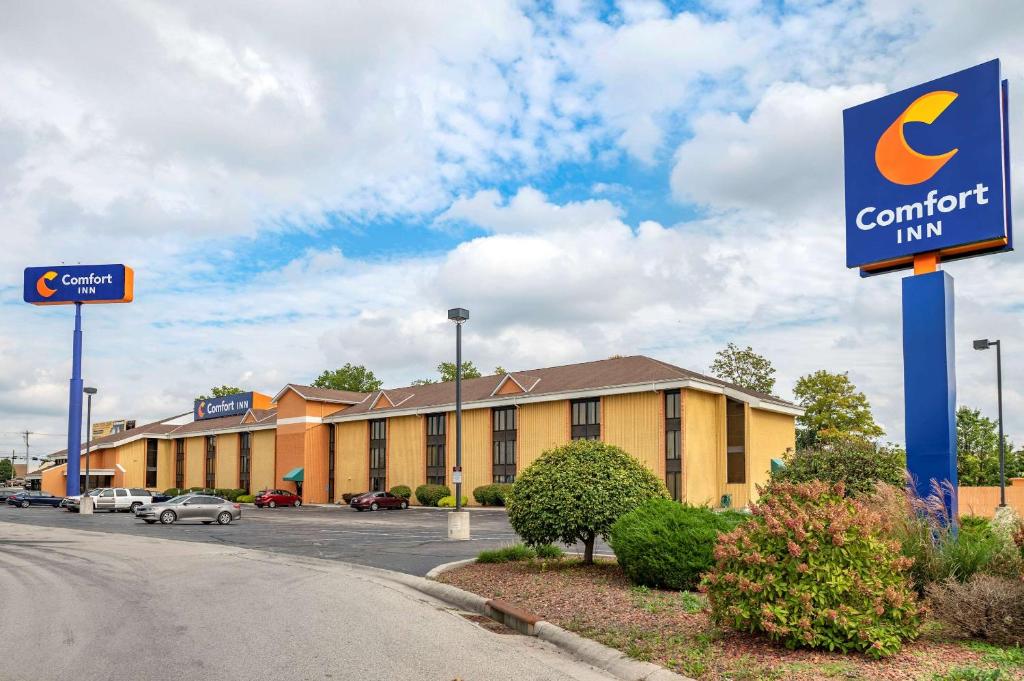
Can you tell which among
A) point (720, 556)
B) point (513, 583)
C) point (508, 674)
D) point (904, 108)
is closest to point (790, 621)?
point (720, 556)

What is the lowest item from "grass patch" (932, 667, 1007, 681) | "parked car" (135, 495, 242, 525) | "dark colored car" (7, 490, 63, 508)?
"dark colored car" (7, 490, 63, 508)

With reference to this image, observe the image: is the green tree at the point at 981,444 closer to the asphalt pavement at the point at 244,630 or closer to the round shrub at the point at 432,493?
the round shrub at the point at 432,493

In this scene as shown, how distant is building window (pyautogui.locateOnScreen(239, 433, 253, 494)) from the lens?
259 ft

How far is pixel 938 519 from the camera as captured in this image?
9.83 meters

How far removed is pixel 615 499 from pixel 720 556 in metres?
5.74

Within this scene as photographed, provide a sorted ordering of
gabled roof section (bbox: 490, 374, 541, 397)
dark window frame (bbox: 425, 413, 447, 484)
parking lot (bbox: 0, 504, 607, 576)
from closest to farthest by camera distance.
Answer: parking lot (bbox: 0, 504, 607, 576), gabled roof section (bbox: 490, 374, 541, 397), dark window frame (bbox: 425, 413, 447, 484)

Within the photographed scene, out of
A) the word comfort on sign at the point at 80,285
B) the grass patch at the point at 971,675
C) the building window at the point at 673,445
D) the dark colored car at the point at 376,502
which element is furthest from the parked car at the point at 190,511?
the grass patch at the point at 971,675

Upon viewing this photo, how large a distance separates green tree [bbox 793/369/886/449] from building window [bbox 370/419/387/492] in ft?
100

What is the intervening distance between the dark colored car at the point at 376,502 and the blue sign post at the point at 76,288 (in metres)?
17.3

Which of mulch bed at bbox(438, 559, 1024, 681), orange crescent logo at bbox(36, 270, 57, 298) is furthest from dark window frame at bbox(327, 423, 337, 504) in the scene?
mulch bed at bbox(438, 559, 1024, 681)

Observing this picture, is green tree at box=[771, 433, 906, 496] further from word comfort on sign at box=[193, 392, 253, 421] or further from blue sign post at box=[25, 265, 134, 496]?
word comfort on sign at box=[193, 392, 253, 421]

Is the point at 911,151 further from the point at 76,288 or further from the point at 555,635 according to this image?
the point at 76,288

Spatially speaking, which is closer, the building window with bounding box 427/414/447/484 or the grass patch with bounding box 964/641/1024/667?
the grass patch with bounding box 964/641/1024/667

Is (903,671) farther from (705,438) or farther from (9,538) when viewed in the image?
(705,438)
